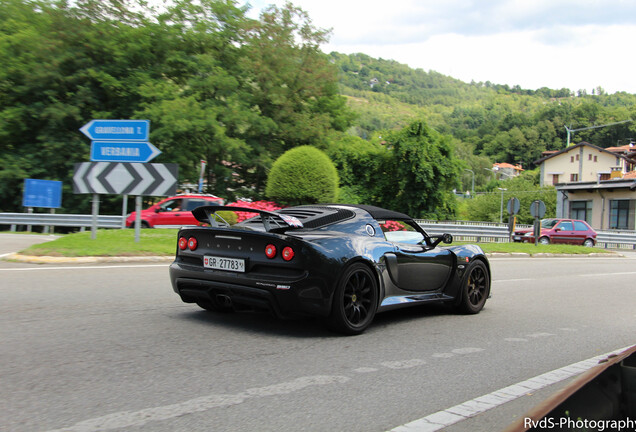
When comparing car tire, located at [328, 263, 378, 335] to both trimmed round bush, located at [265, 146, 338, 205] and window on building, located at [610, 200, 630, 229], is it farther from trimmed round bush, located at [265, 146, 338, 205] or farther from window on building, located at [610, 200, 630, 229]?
window on building, located at [610, 200, 630, 229]

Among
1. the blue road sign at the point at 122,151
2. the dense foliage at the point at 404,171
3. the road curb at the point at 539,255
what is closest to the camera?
the blue road sign at the point at 122,151

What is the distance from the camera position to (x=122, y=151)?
13125 millimetres

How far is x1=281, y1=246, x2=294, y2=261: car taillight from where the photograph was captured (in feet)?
17.0

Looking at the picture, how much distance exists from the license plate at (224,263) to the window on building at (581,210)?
5126 centimetres

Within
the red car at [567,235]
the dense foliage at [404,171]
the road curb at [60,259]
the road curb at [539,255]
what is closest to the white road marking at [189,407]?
the road curb at [60,259]

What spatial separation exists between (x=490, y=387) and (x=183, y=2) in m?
28.2

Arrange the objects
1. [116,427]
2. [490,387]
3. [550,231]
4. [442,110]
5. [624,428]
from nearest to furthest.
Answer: [624,428], [116,427], [490,387], [550,231], [442,110]

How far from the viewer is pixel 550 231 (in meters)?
31.7

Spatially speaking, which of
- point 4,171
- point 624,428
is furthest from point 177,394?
point 4,171

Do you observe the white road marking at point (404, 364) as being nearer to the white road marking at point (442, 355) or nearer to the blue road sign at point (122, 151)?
the white road marking at point (442, 355)

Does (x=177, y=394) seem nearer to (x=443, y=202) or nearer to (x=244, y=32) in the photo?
(x=244, y=32)

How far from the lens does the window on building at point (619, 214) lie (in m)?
47.6

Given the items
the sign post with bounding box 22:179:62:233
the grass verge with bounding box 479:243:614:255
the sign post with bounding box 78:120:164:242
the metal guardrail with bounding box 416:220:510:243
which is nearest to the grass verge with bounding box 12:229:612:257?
the sign post with bounding box 78:120:164:242

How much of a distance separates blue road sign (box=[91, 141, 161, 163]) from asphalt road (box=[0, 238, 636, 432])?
5338mm
